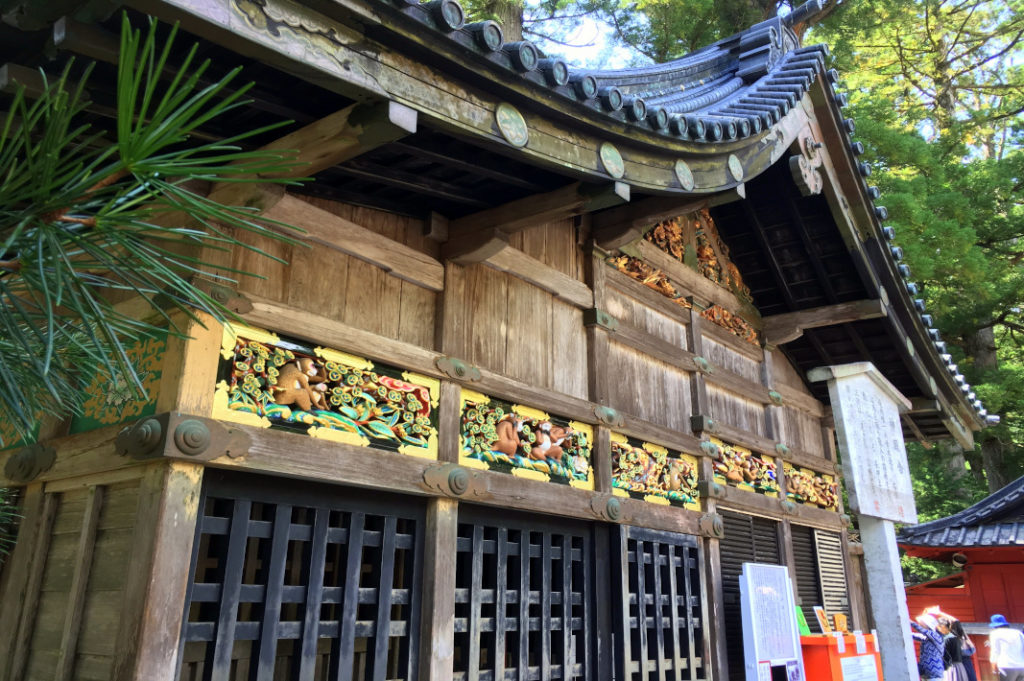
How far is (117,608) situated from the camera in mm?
3342

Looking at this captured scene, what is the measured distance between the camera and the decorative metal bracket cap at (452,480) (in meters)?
4.42

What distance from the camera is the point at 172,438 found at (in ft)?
10.9

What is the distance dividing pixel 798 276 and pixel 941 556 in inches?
245

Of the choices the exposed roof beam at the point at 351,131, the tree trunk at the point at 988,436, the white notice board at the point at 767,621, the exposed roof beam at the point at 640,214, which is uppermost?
the tree trunk at the point at 988,436

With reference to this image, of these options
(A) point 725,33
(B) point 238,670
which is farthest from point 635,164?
(A) point 725,33

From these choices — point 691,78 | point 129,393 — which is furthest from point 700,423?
point 129,393

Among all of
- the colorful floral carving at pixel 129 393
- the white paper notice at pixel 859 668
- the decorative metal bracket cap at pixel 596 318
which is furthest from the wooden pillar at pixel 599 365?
the white paper notice at pixel 859 668

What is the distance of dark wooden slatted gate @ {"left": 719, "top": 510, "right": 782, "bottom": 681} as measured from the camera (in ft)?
22.4

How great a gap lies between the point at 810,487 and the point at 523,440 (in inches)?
204

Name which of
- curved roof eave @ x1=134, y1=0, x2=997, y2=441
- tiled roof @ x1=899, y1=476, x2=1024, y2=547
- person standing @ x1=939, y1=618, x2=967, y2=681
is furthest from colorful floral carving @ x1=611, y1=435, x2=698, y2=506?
tiled roof @ x1=899, y1=476, x2=1024, y2=547

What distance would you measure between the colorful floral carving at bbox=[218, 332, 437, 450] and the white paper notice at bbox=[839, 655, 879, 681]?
506cm

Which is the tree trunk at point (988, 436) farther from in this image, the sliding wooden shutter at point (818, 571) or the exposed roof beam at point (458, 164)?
the exposed roof beam at point (458, 164)

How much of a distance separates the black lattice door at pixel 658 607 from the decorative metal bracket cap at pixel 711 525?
0.45ft

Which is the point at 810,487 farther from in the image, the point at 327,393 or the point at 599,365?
the point at 327,393
